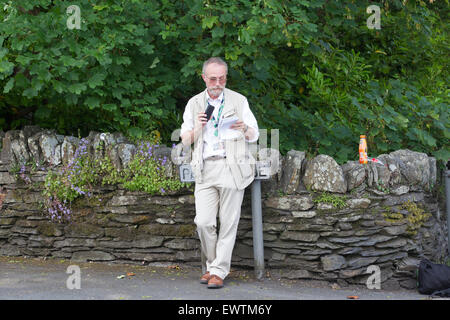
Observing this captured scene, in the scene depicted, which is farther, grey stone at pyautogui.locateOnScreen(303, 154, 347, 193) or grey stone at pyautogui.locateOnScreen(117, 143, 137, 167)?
grey stone at pyautogui.locateOnScreen(117, 143, 137, 167)

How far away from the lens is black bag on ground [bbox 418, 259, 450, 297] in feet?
18.4

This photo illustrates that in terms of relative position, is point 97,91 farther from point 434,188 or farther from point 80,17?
point 434,188

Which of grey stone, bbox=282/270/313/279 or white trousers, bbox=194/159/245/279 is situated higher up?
white trousers, bbox=194/159/245/279

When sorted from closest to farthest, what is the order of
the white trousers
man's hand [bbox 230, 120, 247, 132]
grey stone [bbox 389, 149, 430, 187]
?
man's hand [bbox 230, 120, 247, 132]
the white trousers
grey stone [bbox 389, 149, 430, 187]

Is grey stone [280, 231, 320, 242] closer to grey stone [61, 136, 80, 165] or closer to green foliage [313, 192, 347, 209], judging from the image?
green foliage [313, 192, 347, 209]

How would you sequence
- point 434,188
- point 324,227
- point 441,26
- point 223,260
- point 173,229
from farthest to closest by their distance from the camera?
point 441,26, point 434,188, point 173,229, point 324,227, point 223,260

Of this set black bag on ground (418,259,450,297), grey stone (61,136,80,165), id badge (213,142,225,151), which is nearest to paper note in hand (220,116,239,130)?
id badge (213,142,225,151)

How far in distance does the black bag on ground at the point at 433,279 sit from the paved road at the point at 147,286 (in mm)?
133

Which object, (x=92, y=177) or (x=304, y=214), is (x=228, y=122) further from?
Answer: (x=92, y=177)

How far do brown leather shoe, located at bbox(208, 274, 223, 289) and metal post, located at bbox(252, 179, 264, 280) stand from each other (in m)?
0.58

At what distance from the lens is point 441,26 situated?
9.63m

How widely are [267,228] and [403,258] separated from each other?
1474 mm

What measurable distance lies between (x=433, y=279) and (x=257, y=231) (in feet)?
5.87

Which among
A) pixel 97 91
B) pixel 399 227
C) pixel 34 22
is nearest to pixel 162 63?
pixel 97 91
